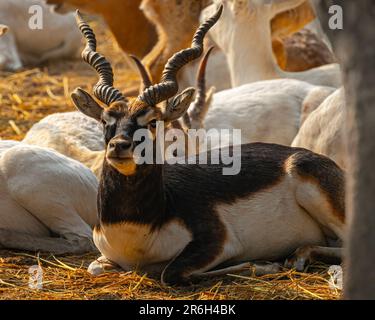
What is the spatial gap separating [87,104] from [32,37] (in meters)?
9.88

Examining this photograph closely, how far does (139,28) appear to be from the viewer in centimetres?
1315

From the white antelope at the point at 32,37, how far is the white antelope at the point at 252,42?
459 centimetres

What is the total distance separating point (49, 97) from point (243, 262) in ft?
24.1

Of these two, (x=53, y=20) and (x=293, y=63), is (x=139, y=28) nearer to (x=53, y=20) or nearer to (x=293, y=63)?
(x=293, y=63)

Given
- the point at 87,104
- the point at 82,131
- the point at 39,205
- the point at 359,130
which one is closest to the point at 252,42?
the point at 82,131

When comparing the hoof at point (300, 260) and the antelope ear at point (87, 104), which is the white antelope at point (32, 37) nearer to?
the antelope ear at point (87, 104)

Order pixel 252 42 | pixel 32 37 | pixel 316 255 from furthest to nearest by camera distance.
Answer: pixel 32 37
pixel 252 42
pixel 316 255

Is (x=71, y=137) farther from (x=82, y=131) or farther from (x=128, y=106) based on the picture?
(x=128, y=106)

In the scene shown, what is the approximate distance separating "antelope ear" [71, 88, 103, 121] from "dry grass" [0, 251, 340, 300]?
0.99 m

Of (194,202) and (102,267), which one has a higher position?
(194,202)

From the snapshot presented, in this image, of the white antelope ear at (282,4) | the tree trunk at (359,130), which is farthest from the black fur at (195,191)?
the white antelope ear at (282,4)

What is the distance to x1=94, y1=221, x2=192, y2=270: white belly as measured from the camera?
245 inches

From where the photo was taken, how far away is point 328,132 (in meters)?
8.12
